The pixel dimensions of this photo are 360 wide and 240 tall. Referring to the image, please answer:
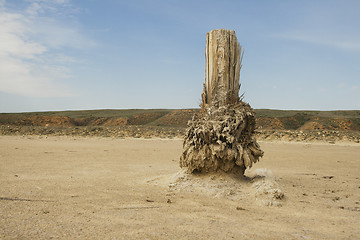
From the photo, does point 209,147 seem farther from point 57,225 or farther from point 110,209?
point 57,225

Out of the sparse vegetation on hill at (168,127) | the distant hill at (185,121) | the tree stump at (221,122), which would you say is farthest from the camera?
the distant hill at (185,121)

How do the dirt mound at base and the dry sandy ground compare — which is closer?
the dry sandy ground

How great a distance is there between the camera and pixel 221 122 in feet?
20.0

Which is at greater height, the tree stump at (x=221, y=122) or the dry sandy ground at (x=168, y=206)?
the tree stump at (x=221, y=122)

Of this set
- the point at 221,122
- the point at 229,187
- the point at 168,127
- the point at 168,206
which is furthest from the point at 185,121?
the point at 168,206

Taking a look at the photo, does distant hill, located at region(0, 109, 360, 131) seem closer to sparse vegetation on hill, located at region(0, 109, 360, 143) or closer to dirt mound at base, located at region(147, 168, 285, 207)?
sparse vegetation on hill, located at region(0, 109, 360, 143)

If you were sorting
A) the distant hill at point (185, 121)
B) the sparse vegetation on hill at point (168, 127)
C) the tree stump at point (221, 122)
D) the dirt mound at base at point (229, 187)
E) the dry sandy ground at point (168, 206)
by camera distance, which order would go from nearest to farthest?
1. the dry sandy ground at point (168, 206)
2. the dirt mound at base at point (229, 187)
3. the tree stump at point (221, 122)
4. the sparse vegetation on hill at point (168, 127)
5. the distant hill at point (185, 121)

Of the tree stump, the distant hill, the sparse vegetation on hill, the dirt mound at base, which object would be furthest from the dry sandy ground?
the distant hill

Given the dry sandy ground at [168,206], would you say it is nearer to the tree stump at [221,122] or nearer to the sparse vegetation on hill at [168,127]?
the tree stump at [221,122]

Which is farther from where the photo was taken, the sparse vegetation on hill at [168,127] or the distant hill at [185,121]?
the distant hill at [185,121]

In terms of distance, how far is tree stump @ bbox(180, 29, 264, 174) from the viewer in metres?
6.04

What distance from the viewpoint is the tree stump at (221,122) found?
238 inches

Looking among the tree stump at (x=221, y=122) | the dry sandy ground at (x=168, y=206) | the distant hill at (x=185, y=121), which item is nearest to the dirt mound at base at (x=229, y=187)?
the dry sandy ground at (x=168, y=206)

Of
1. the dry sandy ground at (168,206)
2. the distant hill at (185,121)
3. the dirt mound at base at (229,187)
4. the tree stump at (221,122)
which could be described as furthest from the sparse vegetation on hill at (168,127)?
the dry sandy ground at (168,206)
